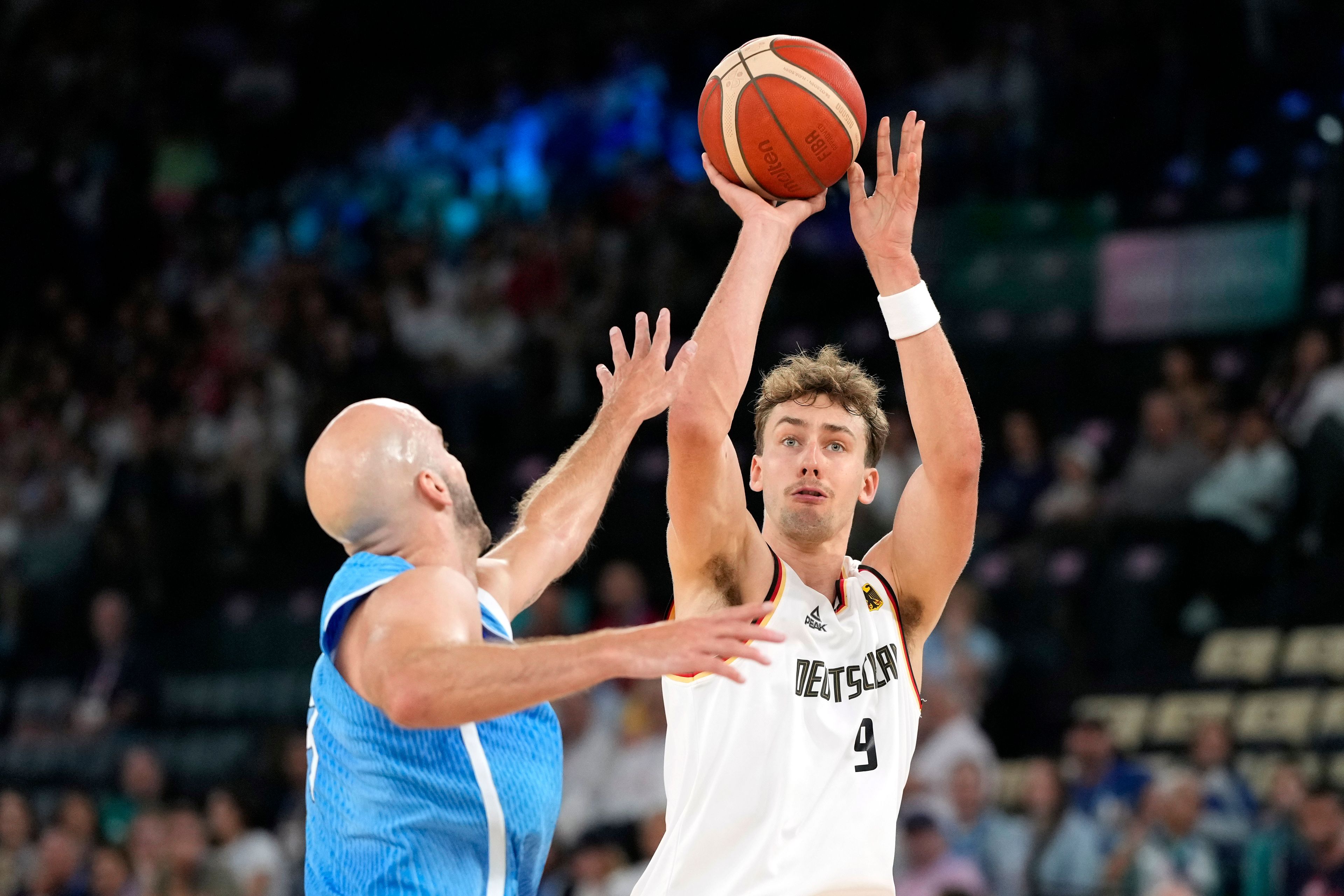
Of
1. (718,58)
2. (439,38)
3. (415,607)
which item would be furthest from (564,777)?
(439,38)

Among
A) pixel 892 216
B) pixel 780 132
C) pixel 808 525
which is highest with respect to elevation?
pixel 780 132

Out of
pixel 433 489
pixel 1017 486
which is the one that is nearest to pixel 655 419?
pixel 1017 486

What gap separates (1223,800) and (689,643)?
6.61 m

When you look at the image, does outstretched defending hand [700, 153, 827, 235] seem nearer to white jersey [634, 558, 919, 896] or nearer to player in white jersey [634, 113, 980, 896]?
player in white jersey [634, 113, 980, 896]

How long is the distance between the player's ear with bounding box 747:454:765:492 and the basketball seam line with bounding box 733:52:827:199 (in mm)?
824

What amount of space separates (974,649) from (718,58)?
9.25m

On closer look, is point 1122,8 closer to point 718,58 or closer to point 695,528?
point 718,58

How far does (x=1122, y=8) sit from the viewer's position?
13.8 meters

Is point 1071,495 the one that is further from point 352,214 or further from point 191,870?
point 352,214

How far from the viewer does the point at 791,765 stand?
459cm

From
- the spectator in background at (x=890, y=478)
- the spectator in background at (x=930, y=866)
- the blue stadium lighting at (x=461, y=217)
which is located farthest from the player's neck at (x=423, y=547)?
the blue stadium lighting at (x=461, y=217)

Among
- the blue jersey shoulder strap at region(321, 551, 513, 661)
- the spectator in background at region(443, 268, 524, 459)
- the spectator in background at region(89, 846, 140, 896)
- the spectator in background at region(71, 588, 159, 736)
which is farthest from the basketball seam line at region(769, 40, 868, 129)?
the spectator in background at region(71, 588, 159, 736)

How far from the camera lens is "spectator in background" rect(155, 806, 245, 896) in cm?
1095

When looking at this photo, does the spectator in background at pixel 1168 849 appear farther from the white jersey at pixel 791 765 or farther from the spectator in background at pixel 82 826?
the spectator in background at pixel 82 826
